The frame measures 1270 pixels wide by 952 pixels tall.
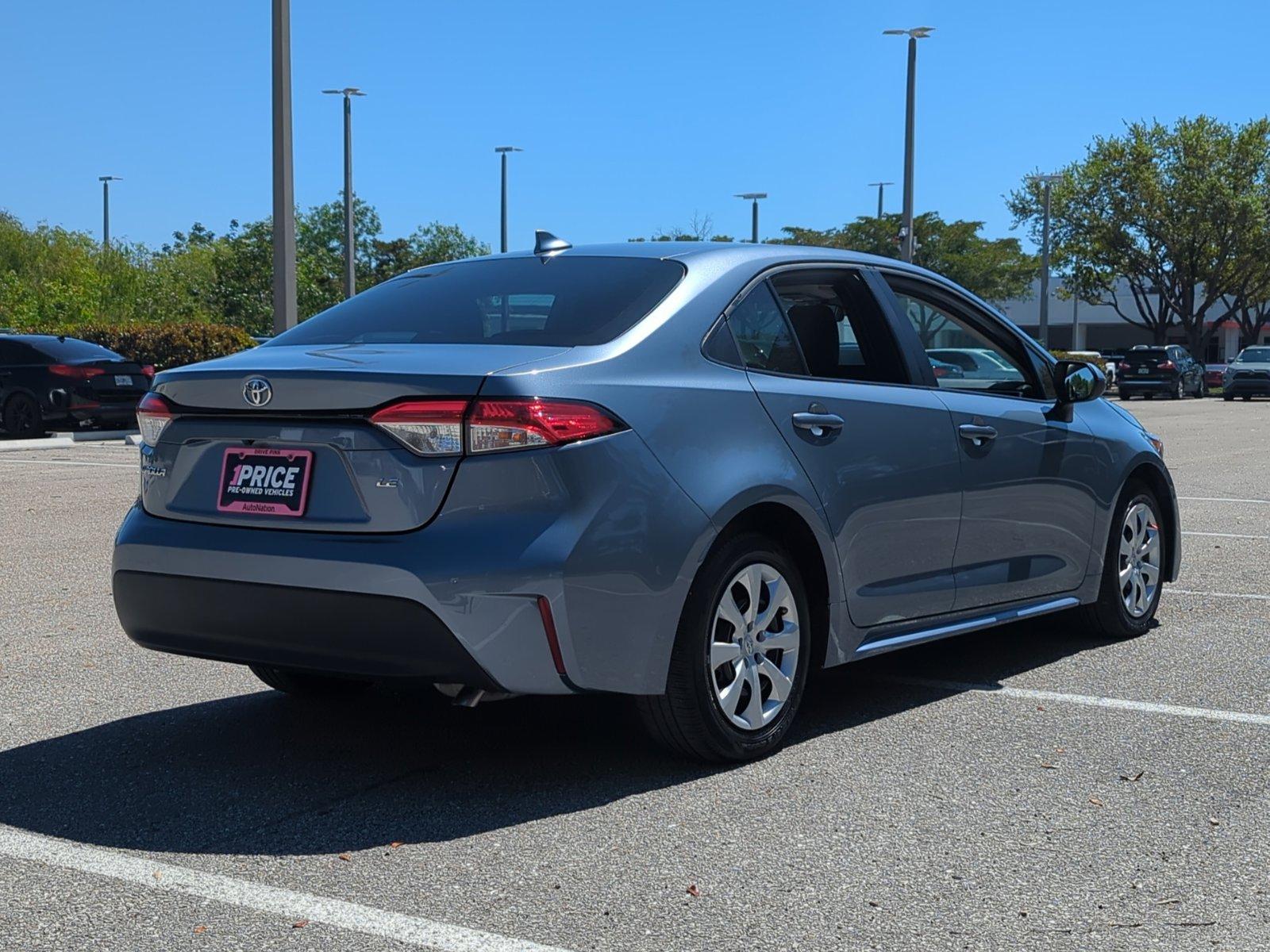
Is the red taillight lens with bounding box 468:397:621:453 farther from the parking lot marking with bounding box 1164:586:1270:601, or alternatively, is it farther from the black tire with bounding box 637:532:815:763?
the parking lot marking with bounding box 1164:586:1270:601

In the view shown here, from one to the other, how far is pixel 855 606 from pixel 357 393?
1836mm

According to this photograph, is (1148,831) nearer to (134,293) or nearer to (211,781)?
(211,781)

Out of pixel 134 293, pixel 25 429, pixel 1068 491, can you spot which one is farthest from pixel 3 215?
pixel 1068 491

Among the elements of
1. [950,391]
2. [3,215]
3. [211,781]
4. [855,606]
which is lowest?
[211,781]

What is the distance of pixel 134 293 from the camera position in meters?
58.8

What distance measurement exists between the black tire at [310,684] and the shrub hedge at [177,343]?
859 inches

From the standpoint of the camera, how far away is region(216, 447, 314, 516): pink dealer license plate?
14.5 feet

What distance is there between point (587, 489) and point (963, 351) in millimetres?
2457

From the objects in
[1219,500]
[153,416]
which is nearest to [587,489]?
[153,416]

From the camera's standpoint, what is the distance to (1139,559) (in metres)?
7.09

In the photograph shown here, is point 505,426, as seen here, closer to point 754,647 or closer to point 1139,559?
point 754,647

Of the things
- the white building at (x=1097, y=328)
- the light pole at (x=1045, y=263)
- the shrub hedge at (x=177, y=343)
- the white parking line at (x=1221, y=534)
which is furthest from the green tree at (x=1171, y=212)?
the white parking line at (x=1221, y=534)

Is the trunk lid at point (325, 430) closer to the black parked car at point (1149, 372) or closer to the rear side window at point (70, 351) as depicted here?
the rear side window at point (70, 351)

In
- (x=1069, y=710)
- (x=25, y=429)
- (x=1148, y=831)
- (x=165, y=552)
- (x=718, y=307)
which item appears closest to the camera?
(x=1148, y=831)
